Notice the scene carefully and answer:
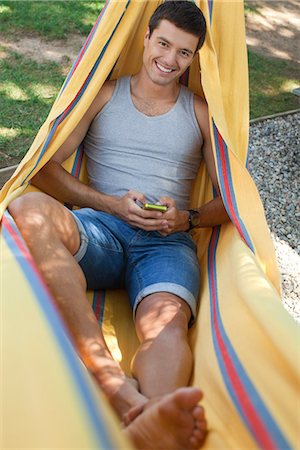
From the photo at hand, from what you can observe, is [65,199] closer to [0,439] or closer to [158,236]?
[158,236]

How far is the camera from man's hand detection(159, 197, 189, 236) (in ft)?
8.13

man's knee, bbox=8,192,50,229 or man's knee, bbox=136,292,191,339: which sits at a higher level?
man's knee, bbox=8,192,50,229

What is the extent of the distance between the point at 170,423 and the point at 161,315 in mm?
596

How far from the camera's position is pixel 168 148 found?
8.87 ft

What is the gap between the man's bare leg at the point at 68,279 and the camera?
1.88 m

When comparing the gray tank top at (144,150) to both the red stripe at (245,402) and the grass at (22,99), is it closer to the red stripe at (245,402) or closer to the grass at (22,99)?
the red stripe at (245,402)

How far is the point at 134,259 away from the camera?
243 centimetres

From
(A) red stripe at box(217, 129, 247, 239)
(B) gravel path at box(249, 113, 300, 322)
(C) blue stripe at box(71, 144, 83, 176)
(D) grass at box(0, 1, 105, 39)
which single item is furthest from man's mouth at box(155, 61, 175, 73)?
(D) grass at box(0, 1, 105, 39)

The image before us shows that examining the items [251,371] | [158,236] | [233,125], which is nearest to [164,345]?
[251,371]

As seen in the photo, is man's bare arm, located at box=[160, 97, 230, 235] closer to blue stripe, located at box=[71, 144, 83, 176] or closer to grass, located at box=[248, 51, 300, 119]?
blue stripe, located at box=[71, 144, 83, 176]

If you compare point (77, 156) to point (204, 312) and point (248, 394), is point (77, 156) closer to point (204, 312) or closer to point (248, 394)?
point (204, 312)

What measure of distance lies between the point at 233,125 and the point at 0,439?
1676 millimetres

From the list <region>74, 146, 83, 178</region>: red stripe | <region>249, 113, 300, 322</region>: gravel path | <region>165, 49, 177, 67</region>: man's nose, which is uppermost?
<region>165, 49, 177, 67</region>: man's nose

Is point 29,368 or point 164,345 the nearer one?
point 29,368
